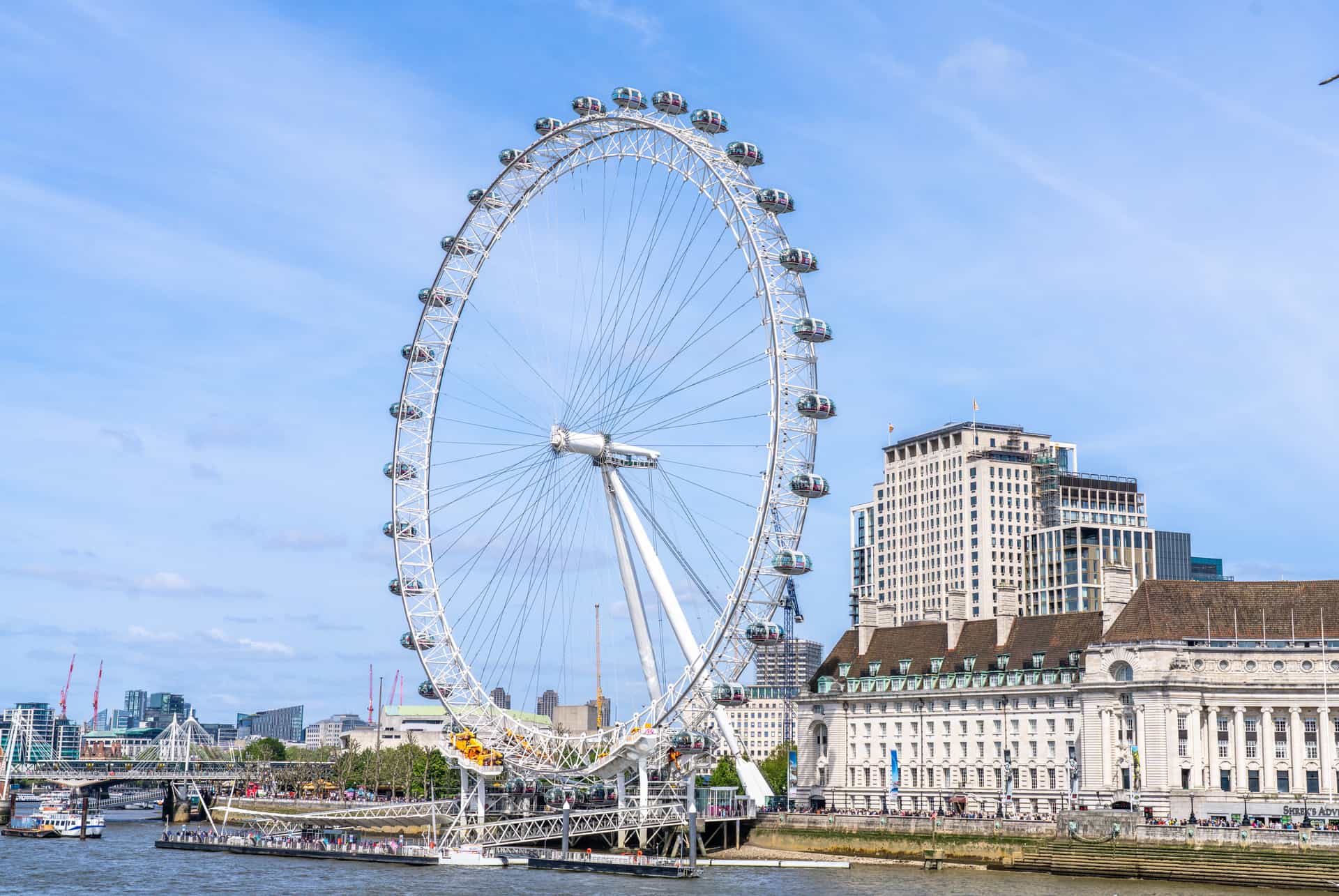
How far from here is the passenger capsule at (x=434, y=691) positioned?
96.4 m

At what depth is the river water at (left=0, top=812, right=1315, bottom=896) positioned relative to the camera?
68.8m

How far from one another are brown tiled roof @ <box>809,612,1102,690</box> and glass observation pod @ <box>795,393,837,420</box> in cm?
2914

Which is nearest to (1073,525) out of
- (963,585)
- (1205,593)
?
(963,585)

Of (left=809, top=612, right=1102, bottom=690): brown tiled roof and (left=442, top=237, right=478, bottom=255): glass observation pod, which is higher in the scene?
(left=442, top=237, right=478, bottom=255): glass observation pod

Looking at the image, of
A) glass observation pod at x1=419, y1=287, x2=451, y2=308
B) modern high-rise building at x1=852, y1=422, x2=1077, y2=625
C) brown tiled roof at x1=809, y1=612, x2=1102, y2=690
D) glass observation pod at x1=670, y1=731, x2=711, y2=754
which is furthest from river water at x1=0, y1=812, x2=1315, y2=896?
modern high-rise building at x1=852, y1=422, x2=1077, y2=625

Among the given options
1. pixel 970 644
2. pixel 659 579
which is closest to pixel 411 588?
pixel 659 579

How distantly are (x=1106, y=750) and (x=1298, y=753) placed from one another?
35.1 ft

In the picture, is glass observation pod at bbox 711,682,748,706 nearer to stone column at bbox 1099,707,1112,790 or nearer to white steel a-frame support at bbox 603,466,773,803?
white steel a-frame support at bbox 603,466,773,803

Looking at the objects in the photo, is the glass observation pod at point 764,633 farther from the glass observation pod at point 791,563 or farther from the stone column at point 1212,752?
the stone column at point 1212,752

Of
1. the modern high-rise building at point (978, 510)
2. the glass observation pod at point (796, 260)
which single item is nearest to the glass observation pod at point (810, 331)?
the glass observation pod at point (796, 260)

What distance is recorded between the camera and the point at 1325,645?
90.3 meters

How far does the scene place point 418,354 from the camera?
9888 centimetres

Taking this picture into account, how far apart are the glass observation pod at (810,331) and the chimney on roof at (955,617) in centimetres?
3587

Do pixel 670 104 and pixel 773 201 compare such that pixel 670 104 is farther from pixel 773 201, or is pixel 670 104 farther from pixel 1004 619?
pixel 1004 619
